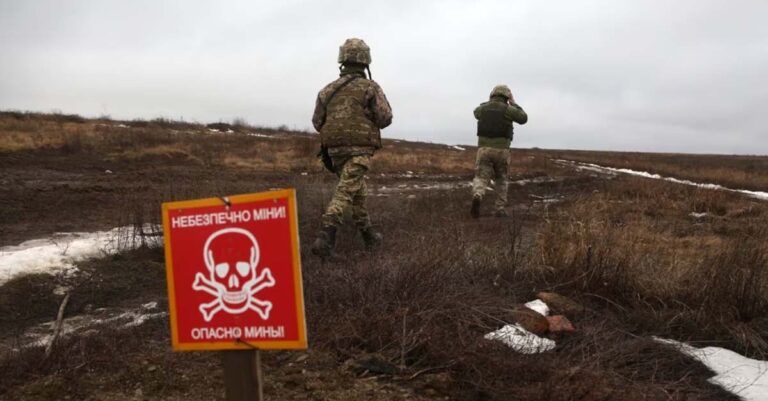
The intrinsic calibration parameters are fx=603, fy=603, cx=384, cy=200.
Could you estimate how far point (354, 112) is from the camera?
567 centimetres

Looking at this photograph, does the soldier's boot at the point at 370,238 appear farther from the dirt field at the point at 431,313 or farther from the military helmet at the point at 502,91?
the military helmet at the point at 502,91

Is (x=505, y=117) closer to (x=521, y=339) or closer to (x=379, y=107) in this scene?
(x=379, y=107)

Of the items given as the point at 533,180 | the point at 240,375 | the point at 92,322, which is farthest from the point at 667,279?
the point at 533,180

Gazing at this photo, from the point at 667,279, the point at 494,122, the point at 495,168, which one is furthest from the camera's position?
the point at 495,168

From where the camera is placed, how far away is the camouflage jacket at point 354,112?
5664 millimetres

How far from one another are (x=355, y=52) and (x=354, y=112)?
58 centimetres

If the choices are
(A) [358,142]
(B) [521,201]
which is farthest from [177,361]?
(B) [521,201]

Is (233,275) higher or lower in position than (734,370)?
higher

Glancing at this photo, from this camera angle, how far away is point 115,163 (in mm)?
13922

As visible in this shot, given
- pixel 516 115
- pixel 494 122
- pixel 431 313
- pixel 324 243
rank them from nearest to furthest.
→ pixel 431 313
pixel 324 243
pixel 516 115
pixel 494 122

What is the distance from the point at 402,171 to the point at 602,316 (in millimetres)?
13977

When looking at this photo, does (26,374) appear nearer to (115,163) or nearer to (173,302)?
(173,302)

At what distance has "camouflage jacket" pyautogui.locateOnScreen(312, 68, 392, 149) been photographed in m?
5.66

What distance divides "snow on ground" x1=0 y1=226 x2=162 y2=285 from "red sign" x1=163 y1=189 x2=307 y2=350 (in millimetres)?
3546
